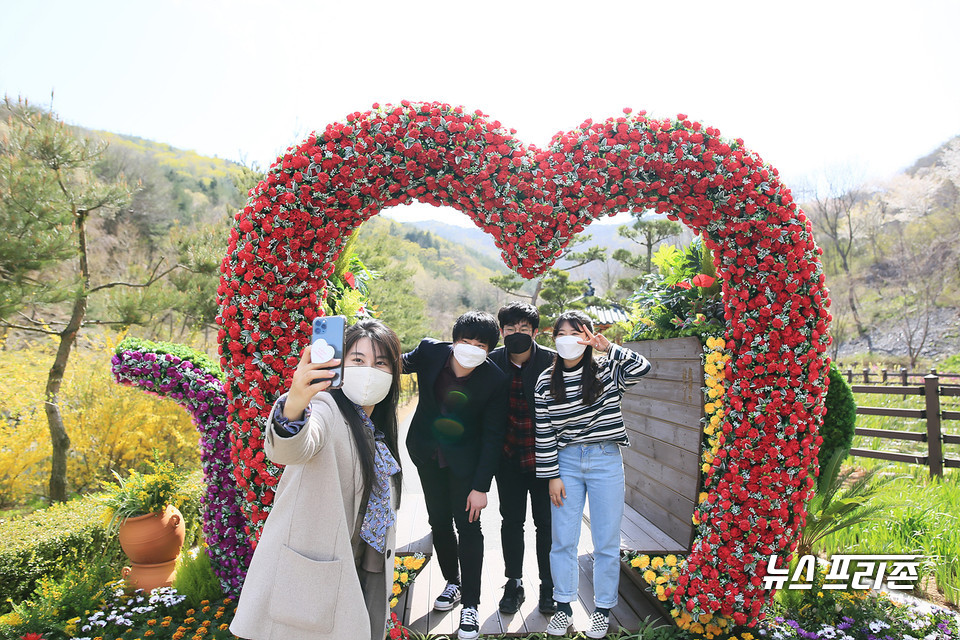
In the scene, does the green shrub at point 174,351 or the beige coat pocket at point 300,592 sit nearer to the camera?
the beige coat pocket at point 300,592

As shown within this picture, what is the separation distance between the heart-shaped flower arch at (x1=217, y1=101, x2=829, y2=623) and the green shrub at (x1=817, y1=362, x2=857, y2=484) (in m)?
0.94

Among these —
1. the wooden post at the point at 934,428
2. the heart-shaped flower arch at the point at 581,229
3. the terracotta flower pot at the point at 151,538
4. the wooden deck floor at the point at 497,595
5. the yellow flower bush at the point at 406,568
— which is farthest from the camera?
the wooden post at the point at 934,428

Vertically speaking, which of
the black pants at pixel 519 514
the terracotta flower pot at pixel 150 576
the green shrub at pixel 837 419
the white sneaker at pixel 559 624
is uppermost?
the green shrub at pixel 837 419

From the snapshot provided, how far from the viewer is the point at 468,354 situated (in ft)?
8.29

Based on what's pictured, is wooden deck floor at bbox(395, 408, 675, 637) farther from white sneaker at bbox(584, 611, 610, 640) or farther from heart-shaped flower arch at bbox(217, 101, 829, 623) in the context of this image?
heart-shaped flower arch at bbox(217, 101, 829, 623)

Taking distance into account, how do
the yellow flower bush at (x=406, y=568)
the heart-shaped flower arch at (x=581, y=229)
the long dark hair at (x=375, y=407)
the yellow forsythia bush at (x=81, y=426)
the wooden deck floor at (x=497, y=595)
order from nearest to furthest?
the long dark hair at (x=375, y=407) → the heart-shaped flower arch at (x=581, y=229) → the wooden deck floor at (x=497, y=595) → the yellow flower bush at (x=406, y=568) → the yellow forsythia bush at (x=81, y=426)

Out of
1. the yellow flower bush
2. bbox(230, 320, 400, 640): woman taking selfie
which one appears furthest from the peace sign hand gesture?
the yellow flower bush

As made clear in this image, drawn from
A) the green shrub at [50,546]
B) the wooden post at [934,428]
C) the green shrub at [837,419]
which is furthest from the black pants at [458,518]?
the wooden post at [934,428]

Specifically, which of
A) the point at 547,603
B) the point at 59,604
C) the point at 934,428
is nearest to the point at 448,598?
the point at 547,603

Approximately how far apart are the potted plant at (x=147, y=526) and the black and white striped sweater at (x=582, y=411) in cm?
267

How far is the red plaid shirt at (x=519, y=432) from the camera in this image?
9.25 ft

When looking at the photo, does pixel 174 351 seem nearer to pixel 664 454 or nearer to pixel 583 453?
pixel 583 453

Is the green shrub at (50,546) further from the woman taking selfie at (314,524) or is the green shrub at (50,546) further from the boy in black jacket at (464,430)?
the woman taking selfie at (314,524)

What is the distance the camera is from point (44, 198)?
18.1 feet
